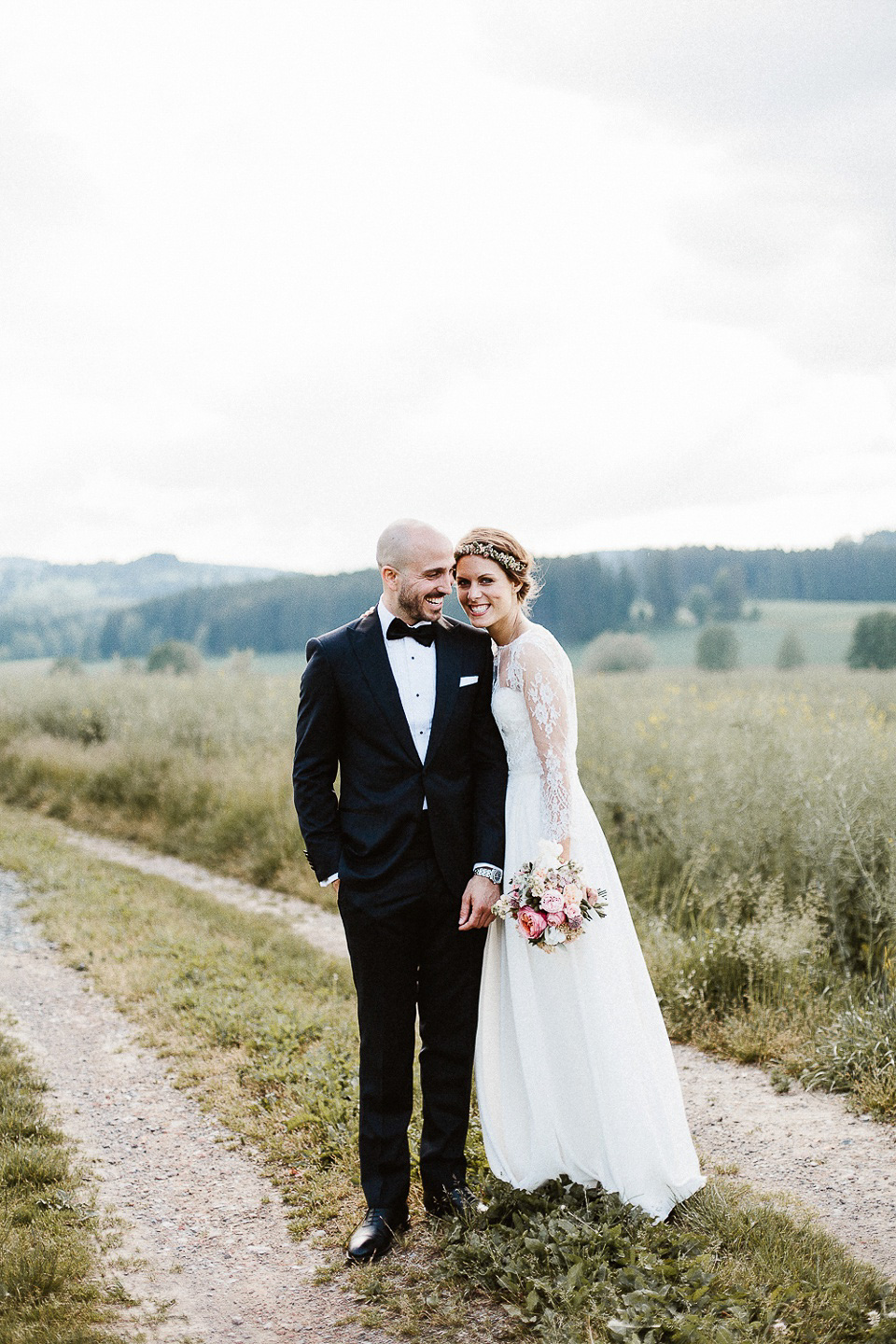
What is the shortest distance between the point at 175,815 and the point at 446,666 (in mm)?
9279

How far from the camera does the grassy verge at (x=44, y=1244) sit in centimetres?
309

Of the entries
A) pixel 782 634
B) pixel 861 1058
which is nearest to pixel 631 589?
pixel 782 634

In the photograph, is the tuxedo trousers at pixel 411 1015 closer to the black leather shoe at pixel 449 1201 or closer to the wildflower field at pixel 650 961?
the black leather shoe at pixel 449 1201

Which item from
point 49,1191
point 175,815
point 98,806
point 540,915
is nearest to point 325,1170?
point 49,1191

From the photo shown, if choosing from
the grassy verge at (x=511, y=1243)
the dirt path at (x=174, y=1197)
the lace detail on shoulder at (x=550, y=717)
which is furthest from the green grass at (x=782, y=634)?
the lace detail on shoulder at (x=550, y=717)

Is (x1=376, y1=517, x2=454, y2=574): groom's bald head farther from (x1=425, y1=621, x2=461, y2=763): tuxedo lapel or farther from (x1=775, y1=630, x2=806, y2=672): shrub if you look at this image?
(x1=775, y1=630, x2=806, y2=672): shrub

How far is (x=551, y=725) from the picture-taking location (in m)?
3.51

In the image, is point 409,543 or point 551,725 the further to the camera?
point 551,725

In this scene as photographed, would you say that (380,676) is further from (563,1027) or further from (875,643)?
(875,643)

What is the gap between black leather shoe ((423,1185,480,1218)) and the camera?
141 inches

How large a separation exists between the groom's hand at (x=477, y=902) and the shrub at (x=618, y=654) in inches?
708

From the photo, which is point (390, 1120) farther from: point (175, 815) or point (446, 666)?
point (175, 815)

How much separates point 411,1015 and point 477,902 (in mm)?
509

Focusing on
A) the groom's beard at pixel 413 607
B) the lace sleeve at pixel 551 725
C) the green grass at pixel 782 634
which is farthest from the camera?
the green grass at pixel 782 634
